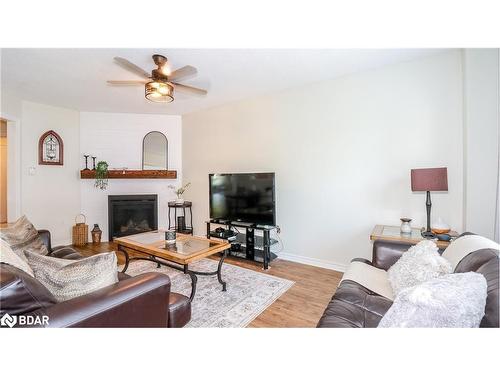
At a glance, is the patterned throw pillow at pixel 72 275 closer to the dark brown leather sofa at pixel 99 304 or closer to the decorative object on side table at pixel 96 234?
the dark brown leather sofa at pixel 99 304

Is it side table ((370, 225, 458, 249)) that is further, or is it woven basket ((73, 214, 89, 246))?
woven basket ((73, 214, 89, 246))

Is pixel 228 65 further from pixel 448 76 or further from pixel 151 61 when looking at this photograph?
pixel 448 76

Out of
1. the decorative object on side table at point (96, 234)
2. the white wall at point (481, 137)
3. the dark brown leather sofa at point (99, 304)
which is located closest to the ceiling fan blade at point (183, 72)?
the dark brown leather sofa at point (99, 304)

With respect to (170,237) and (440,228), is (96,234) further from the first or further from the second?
(440,228)

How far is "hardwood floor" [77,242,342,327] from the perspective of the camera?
183 centimetres

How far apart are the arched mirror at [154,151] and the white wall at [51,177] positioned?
1.18 m

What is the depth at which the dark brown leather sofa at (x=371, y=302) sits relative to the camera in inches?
36.1

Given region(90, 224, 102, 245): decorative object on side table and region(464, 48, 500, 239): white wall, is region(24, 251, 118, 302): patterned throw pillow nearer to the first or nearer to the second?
region(464, 48, 500, 239): white wall

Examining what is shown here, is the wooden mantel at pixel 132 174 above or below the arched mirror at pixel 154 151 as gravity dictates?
below

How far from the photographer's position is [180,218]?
4.23 metres

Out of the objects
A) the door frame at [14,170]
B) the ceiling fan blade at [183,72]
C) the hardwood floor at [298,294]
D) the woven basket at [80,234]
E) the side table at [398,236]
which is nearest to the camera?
the hardwood floor at [298,294]

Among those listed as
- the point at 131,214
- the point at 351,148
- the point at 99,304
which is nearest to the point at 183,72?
the point at 99,304

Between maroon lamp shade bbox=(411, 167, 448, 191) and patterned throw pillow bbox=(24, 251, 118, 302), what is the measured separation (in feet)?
8.44

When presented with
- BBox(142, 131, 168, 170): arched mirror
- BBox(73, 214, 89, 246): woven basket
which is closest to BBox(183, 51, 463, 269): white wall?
BBox(142, 131, 168, 170): arched mirror
